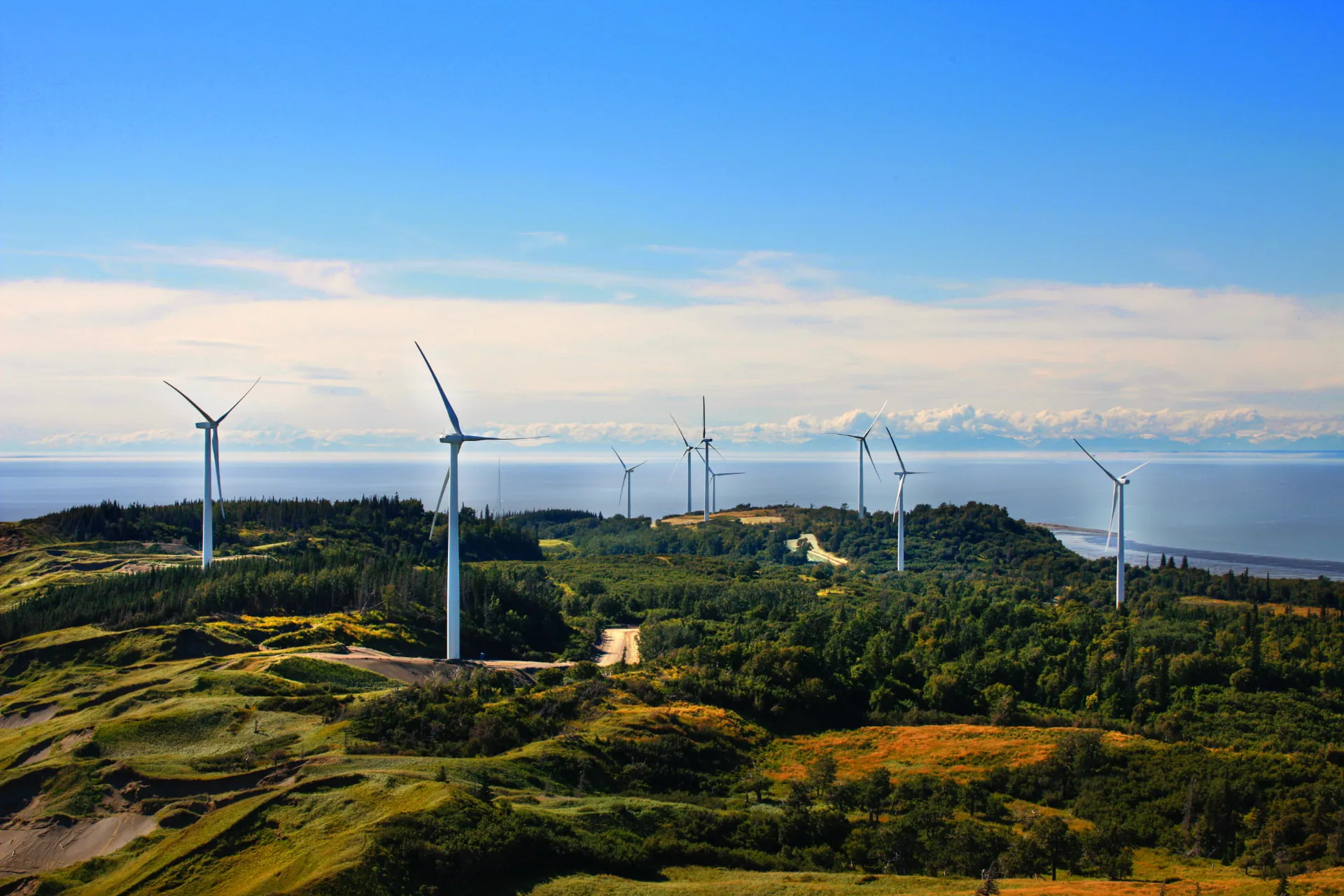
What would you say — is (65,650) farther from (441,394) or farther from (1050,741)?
(1050,741)

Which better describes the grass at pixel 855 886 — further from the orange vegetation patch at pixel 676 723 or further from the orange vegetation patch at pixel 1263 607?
the orange vegetation patch at pixel 1263 607

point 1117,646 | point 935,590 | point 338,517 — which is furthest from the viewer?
point 338,517

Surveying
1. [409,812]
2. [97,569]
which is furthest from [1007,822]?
[97,569]

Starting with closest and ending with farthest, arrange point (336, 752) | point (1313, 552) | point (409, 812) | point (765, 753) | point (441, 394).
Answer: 1. point (409, 812)
2. point (336, 752)
3. point (765, 753)
4. point (441, 394)
5. point (1313, 552)

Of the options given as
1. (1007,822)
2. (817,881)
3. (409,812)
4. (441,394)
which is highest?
(441,394)

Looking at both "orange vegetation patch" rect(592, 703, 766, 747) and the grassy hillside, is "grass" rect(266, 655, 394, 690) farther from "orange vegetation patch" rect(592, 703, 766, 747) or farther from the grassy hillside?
"orange vegetation patch" rect(592, 703, 766, 747)

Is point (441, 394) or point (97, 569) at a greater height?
point (441, 394)

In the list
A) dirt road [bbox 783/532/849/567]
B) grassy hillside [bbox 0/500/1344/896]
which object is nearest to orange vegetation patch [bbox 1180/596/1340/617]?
grassy hillside [bbox 0/500/1344/896]

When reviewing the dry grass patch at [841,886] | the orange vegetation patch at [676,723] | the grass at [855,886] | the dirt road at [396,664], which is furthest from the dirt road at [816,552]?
the dry grass patch at [841,886]

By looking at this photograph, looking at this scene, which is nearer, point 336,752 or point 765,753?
point 336,752
